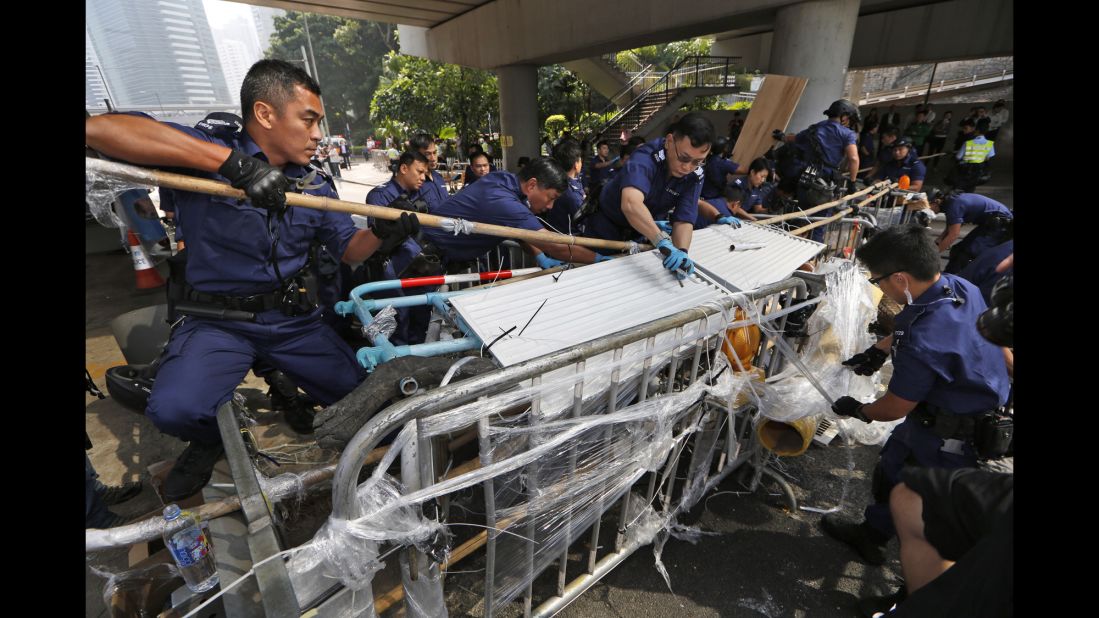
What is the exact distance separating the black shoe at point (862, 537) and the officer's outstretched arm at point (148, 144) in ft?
11.8

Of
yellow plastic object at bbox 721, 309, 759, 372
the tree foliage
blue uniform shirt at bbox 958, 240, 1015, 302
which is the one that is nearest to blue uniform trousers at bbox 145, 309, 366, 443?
yellow plastic object at bbox 721, 309, 759, 372

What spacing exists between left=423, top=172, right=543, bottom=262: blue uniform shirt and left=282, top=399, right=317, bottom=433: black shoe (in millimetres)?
1415

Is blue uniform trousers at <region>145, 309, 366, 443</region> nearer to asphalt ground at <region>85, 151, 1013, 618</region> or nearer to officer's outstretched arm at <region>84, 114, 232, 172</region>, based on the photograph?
officer's outstretched arm at <region>84, 114, 232, 172</region>

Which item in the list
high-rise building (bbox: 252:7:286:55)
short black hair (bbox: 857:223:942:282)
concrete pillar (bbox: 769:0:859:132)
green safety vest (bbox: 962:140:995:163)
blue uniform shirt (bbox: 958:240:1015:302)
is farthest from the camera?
high-rise building (bbox: 252:7:286:55)

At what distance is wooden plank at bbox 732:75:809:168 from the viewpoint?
6.56 m

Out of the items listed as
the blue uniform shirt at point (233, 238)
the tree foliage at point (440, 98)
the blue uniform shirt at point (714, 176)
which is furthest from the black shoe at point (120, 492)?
the tree foliage at point (440, 98)

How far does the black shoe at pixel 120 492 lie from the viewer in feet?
8.77

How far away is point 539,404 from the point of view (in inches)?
61.2

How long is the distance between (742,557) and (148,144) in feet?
11.0
